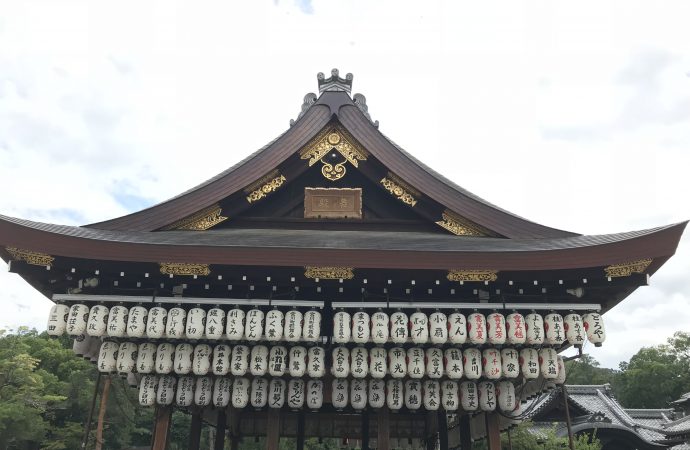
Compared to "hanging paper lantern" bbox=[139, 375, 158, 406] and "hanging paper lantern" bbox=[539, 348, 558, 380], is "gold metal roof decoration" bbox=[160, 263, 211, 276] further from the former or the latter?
"hanging paper lantern" bbox=[539, 348, 558, 380]

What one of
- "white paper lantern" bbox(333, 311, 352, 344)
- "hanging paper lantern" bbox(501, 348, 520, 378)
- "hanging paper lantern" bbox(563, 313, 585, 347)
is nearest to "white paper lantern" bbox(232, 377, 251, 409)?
"white paper lantern" bbox(333, 311, 352, 344)

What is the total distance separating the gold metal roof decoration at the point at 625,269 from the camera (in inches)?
327

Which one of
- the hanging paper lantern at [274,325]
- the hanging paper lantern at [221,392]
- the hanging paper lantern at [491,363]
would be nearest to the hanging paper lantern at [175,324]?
the hanging paper lantern at [221,392]

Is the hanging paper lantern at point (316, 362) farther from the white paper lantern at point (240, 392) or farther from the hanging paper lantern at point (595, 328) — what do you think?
the hanging paper lantern at point (595, 328)

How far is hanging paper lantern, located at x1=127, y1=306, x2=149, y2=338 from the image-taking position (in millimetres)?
8391

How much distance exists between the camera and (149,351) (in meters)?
8.73

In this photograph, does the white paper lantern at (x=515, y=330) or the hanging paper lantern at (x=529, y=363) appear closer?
the white paper lantern at (x=515, y=330)

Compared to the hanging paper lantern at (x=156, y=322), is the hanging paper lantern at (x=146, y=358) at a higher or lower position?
lower

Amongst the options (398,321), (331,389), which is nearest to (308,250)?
(398,321)

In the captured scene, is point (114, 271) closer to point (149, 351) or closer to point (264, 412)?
point (149, 351)

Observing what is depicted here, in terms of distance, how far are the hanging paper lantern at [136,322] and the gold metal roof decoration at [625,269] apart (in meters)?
7.53

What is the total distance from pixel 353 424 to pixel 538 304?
→ 5.95 m

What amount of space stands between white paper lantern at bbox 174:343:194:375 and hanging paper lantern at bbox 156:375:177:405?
0.52 metres

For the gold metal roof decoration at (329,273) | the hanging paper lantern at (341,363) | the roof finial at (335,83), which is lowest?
the hanging paper lantern at (341,363)
